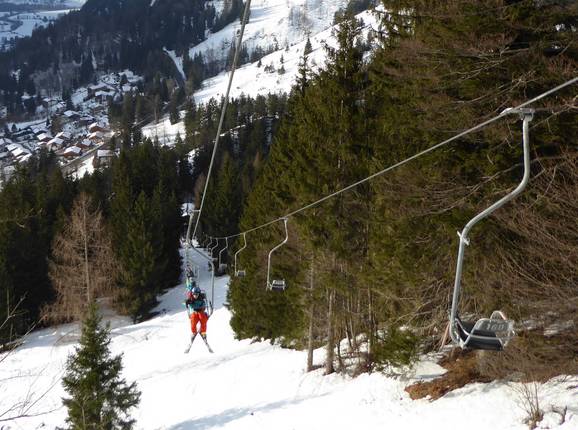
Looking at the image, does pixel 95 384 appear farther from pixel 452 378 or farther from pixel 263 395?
pixel 452 378

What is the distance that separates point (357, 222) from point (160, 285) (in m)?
29.6

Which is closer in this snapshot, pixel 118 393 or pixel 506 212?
pixel 506 212

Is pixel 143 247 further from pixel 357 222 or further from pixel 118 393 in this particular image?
pixel 357 222

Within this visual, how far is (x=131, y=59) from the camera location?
19750 cm

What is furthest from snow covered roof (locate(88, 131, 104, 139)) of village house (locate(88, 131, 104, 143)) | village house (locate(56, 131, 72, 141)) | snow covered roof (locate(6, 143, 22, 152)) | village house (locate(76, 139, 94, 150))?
snow covered roof (locate(6, 143, 22, 152))

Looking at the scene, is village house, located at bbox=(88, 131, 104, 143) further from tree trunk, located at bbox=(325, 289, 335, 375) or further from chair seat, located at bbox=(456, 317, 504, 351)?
chair seat, located at bbox=(456, 317, 504, 351)

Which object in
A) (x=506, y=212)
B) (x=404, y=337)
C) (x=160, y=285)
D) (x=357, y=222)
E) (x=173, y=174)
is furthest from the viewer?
(x=173, y=174)

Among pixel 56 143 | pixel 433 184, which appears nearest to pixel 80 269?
pixel 433 184

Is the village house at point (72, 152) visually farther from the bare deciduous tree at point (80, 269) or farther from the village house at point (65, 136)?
the bare deciduous tree at point (80, 269)

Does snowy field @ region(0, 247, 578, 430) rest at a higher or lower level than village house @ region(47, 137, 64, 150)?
lower

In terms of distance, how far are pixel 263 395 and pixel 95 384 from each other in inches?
203

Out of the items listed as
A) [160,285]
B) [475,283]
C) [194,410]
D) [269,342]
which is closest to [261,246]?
[269,342]

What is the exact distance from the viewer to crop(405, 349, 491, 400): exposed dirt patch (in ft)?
30.6

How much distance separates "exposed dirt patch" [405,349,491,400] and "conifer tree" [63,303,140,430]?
7.86 m
